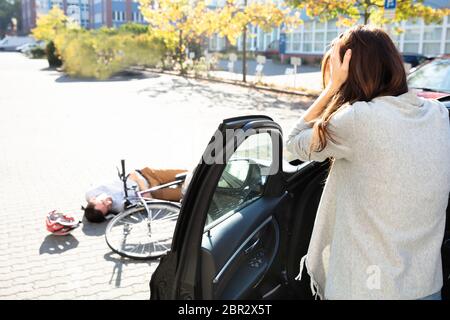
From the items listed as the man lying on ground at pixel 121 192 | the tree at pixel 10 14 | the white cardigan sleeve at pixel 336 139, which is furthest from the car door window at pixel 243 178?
the tree at pixel 10 14

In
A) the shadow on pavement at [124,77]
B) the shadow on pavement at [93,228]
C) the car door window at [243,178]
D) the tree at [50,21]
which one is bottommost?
the shadow on pavement at [93,228]

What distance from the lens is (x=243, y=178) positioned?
90.5 inches

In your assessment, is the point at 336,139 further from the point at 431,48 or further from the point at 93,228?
the point at 431,48

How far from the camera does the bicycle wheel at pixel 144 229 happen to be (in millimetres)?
4305

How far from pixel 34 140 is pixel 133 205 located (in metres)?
5.76

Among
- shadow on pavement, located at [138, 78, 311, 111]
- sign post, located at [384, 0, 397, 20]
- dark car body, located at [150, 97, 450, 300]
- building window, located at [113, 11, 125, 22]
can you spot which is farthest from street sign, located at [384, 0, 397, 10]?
building window, located at [113, 11, 125, 22]

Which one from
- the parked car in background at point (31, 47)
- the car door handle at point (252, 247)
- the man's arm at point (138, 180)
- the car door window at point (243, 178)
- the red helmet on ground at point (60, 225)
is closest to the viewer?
the car door window at point (243, 178)

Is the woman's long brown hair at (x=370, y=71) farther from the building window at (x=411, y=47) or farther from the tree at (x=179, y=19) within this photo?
the building window at (x=411, y=47)

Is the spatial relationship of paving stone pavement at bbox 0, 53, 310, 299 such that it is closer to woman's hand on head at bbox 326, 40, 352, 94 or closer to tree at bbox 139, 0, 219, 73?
woman's hand on head at bbox 326, 40, 352, 94

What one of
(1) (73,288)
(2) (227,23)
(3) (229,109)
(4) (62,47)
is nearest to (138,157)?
(1) (73,288)

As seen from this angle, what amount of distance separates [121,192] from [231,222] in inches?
124

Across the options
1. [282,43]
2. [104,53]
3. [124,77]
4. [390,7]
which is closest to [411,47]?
[282,43]

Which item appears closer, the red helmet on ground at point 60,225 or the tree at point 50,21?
the red helmet on ground at point 60,225

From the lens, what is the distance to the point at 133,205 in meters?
4.64
